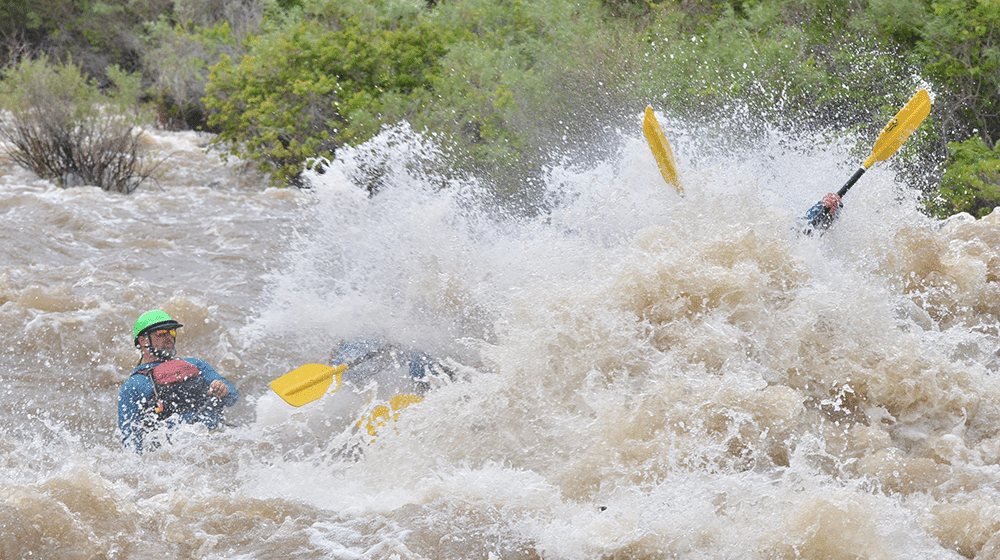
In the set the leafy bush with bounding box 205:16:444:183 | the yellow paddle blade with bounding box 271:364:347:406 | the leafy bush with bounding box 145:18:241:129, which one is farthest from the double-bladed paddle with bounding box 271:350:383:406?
the leafy bush with bounding box 145:18:241:129

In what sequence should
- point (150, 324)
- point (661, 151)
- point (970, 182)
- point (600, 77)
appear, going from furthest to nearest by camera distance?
point (600, 77), point (970, 182), point (661, 151), point (150, 324)

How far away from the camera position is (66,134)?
10.8m

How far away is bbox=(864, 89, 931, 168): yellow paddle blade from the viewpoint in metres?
5.80

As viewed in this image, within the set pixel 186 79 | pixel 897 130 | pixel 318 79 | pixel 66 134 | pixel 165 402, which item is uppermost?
pixel 186 79

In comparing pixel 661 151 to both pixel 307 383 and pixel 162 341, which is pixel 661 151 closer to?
pixel 307 383

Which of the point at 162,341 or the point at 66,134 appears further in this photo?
the point at 66,134

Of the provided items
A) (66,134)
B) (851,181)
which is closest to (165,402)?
(851,181)

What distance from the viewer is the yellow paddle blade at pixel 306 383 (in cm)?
452

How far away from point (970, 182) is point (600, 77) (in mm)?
3678

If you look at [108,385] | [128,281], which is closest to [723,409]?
[108,385]

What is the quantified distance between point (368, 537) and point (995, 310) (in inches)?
148

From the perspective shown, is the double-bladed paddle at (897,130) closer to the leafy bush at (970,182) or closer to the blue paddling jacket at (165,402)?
the leafy bush at (970,182)

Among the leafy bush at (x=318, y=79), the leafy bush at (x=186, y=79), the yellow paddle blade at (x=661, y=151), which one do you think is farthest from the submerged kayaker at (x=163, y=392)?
the leafy bush at (x=186, y=79)

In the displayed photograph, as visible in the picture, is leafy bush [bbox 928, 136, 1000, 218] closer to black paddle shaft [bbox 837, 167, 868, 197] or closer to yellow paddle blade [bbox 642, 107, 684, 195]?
black paddle shaft [bbox 837, 167, 868, 197]
